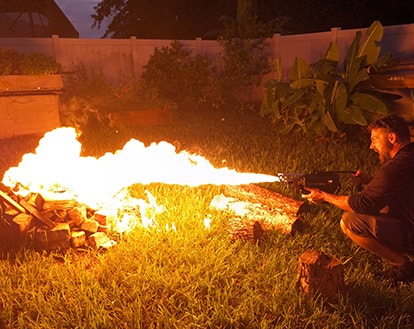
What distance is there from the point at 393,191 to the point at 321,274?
38.3 inches

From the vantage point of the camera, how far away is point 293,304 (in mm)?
3428

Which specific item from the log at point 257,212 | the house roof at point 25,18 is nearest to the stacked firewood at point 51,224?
the log at point 257,212

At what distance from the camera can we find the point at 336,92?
846 centimetres

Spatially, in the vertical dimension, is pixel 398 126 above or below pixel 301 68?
below

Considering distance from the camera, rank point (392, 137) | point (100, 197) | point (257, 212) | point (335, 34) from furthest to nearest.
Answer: point (335, 34) → point (100, 197) → point (257, 212) → point (392, 137)

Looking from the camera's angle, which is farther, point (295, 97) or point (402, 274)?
point (295, 97)

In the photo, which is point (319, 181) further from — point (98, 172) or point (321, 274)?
point (98, 172)

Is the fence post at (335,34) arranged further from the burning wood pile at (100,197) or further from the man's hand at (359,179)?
the man's hand at (359,179)

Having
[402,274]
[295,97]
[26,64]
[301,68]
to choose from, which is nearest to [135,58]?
[26,64]

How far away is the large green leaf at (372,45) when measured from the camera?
8258mm

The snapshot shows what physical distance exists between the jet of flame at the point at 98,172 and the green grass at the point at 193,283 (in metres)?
0.46

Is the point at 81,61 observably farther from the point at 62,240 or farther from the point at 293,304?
the point at 293,304

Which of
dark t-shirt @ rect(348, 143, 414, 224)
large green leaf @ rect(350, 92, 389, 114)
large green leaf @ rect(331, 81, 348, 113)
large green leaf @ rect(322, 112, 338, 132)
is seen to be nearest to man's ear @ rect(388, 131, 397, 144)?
dark t-shirt @ rect(348, 143, 414, 224)

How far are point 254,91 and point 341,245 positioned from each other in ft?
39.2
